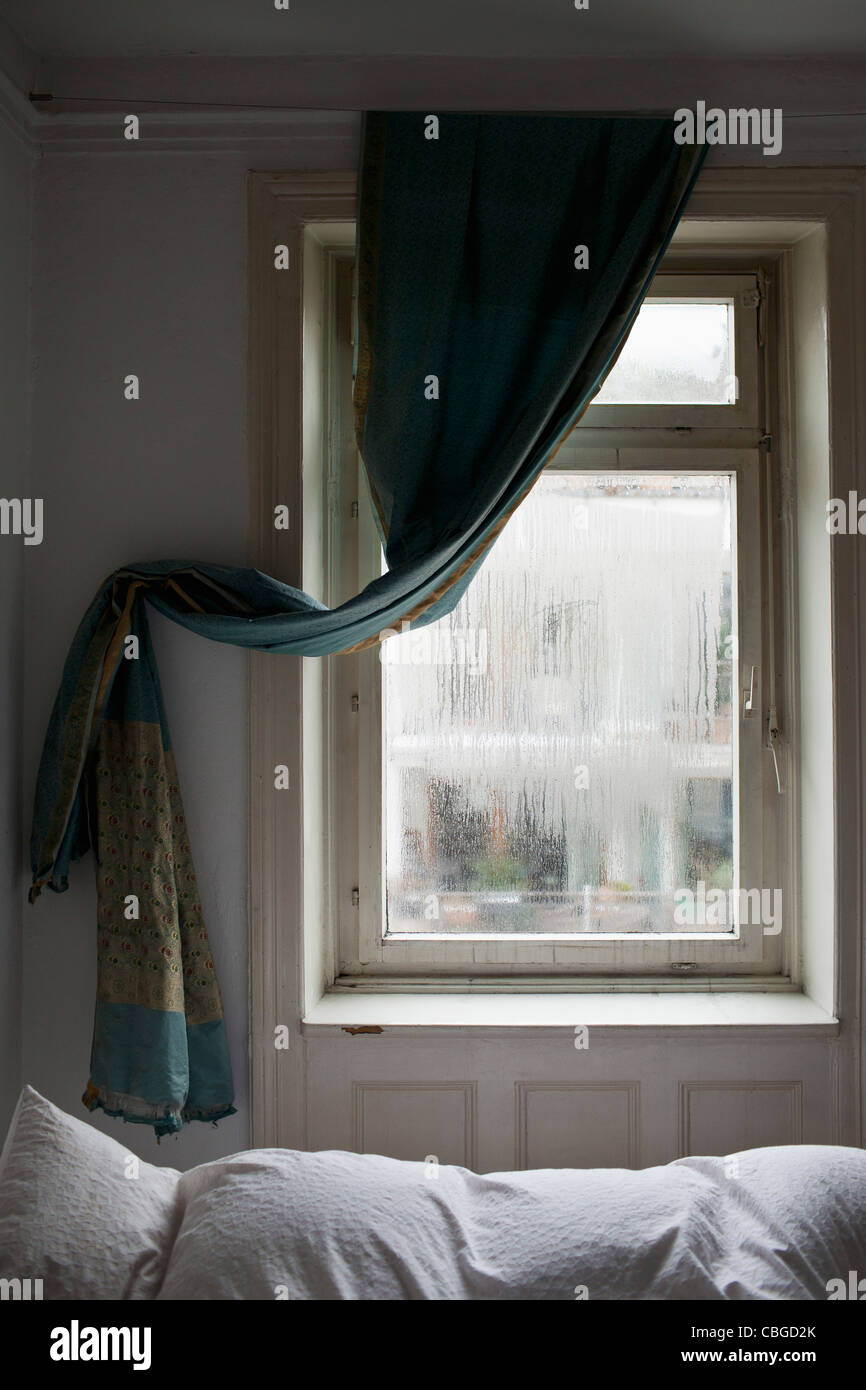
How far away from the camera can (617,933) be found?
6.80 feet

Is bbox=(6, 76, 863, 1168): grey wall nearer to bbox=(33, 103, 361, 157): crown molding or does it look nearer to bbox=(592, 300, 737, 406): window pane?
bbox=(33, 103, 361, 157): crown molding

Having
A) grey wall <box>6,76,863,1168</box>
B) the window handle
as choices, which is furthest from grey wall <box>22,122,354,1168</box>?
the window handle

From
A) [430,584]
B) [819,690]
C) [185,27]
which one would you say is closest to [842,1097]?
[819,690]

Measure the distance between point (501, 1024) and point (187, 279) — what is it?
1.64 meters

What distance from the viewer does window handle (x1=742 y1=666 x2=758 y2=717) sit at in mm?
2068

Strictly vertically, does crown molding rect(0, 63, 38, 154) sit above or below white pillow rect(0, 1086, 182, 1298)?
above

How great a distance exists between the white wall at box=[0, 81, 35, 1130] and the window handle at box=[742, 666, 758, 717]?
155 centimetres

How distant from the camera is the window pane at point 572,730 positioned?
2068 millimetres
